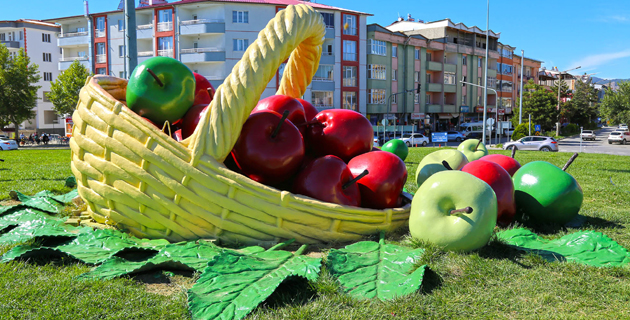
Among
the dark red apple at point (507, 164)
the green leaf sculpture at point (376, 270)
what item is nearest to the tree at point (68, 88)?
the dark red apple at point (507, 164)

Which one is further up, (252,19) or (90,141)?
(252,19)

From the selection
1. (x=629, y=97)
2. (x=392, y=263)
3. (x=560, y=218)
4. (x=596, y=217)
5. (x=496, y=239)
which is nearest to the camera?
(x=392, y=263)

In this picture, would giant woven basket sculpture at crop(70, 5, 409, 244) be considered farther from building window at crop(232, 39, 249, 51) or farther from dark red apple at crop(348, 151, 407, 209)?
building window at crop(232, 39, 249, 51)

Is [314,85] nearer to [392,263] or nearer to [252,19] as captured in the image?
[252,19]

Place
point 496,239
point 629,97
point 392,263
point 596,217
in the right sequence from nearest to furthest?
point 392,263 → point 496,239 → point 596,217 → point 629,97

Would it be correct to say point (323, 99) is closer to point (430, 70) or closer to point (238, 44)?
point (238, 44)

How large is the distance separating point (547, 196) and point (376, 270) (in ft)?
7.64

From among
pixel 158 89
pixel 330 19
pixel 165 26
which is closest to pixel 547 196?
pixel 158 89

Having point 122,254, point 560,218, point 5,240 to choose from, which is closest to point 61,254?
point 122,254

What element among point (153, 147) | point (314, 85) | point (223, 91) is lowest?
point (153, 147)

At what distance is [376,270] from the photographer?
281 centimetres

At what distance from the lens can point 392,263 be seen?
2924 millimetres

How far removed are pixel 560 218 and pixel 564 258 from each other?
124 cm

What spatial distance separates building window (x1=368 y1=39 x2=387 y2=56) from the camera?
46.8 metres
